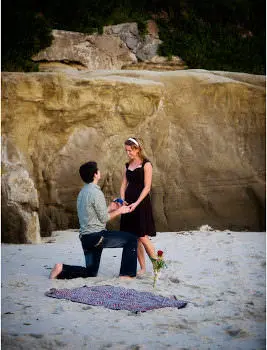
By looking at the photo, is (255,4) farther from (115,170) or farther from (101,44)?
(115,170)

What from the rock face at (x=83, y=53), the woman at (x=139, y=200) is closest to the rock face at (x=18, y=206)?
the woman at (x=139, y=200)

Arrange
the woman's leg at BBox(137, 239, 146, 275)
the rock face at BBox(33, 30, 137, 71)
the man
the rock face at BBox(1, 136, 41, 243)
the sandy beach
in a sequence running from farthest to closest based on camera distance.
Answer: the rock face at BBox(33, 30, 137, 71), the rock face at BBox(1, 136, 41, 243), the woman's leg at BBox(137, 239, 146, 275), the man, the sandy beach

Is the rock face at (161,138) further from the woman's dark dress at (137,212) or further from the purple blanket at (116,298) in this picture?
the purple blanket at (116,298)

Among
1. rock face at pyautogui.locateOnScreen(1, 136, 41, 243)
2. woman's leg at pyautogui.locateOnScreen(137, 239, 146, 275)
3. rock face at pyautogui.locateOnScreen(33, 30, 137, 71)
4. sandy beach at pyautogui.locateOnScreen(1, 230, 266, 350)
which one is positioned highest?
rock face at pyautogui.locateOnScreen(33, 30, 137, 71)

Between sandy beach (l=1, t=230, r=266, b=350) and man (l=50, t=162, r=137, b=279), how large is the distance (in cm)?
13

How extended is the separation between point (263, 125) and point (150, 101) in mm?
2033

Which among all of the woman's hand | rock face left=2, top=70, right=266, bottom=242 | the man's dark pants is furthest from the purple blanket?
rock face left=2, top=70, right=266, bottom=242

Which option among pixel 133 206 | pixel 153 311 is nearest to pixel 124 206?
pixel 133 206

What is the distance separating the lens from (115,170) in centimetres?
978

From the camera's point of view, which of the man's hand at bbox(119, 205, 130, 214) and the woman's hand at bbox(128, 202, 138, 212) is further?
the woman's hand at bbox(128, 202, 138, 212)

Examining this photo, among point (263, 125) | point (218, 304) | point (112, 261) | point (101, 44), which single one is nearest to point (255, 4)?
point (101, 44)

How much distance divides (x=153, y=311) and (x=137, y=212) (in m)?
1.58

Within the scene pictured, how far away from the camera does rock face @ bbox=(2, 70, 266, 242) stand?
9.38 metres

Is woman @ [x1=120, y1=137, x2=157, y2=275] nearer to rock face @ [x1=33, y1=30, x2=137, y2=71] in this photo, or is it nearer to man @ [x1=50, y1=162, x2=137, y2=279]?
man @ [x1=50, y1=162, x2=137, y2=279]
